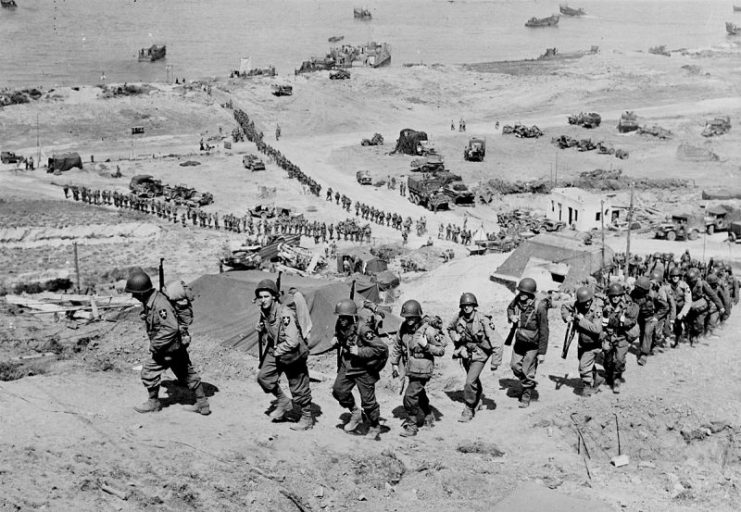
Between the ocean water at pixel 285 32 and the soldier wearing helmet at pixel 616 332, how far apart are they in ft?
232

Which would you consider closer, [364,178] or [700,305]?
[700,305]

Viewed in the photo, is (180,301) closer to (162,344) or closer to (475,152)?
(162,344)

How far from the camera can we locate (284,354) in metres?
9.65

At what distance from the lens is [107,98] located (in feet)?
203

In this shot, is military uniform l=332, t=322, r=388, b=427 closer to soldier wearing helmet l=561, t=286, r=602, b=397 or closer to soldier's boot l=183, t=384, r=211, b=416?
soldier's boot l=183, t=384, r=211, b=416

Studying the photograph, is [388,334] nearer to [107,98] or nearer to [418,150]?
[418,150]

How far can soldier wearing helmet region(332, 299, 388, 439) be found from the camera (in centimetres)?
962

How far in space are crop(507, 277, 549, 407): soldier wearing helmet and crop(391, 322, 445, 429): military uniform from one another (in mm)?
1489

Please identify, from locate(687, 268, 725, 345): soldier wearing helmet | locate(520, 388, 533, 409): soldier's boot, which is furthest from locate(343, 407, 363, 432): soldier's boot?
locate(687, 268, 725, 345): soldier wearing helmet

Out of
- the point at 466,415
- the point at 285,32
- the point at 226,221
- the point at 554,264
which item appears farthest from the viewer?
the point at 285,32

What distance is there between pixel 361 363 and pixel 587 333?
Result: 10.9ft

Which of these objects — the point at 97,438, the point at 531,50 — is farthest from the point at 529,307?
the point at 531,50

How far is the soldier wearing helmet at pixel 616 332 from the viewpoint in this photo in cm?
1194

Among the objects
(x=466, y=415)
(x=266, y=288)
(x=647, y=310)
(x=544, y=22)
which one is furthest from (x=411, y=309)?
(x=544, y=22)
